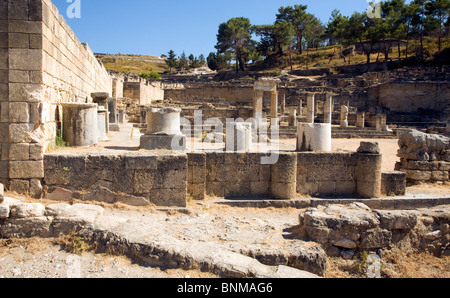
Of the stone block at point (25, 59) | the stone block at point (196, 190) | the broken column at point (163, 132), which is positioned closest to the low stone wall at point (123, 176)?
the stone block at point (196, 190)

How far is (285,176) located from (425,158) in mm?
5463

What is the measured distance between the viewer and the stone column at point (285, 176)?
7570mm

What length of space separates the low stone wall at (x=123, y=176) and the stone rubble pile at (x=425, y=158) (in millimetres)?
7527

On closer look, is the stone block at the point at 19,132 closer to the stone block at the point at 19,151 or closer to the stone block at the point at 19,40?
the stone block at the point at 19,151

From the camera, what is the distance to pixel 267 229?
19.5 ft

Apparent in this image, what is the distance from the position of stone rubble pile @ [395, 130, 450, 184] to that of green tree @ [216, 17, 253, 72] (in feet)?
149

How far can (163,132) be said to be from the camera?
7.48m

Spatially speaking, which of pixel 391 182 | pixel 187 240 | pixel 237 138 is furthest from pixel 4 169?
pixel 391 182

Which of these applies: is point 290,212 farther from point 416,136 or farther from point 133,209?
point 416,136

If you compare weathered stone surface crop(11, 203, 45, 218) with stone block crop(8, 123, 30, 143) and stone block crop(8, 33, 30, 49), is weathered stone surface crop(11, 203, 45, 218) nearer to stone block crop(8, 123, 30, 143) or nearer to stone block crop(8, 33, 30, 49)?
stone block crop(8, 123, 30, 143)

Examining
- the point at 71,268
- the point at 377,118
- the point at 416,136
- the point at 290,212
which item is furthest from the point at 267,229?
the point at 377,118

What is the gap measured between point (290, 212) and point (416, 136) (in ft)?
18.7

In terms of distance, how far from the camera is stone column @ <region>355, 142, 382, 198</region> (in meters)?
8.09

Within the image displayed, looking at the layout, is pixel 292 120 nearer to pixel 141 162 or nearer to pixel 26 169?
pixel 141 162
